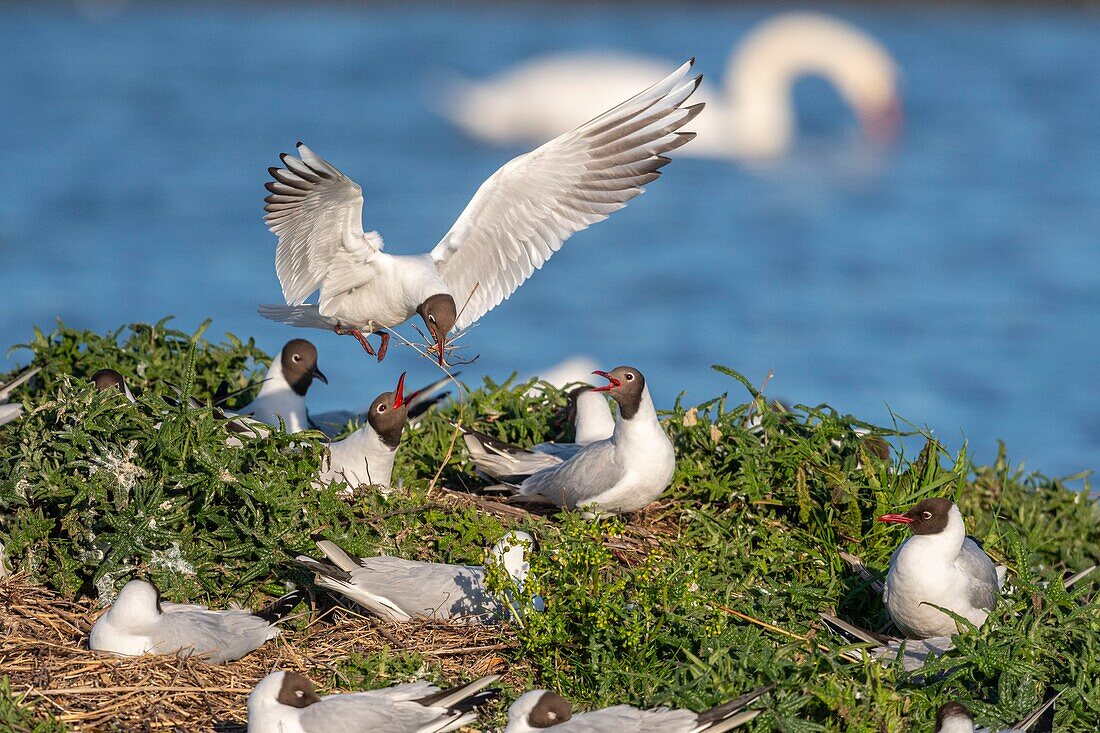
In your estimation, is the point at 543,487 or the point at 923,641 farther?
the point at 543,487

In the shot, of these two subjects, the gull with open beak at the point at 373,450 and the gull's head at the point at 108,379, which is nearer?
the gull with open beak at the point at 373,450

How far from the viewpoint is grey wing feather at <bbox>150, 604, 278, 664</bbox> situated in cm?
508

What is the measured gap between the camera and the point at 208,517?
5.49 m

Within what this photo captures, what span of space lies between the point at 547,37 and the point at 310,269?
33.3m

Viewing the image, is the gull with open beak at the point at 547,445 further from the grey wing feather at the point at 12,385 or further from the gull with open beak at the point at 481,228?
the grey wing feather at the point at 12,385

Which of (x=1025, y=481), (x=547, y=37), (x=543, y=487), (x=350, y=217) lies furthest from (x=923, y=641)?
(x=547, y=37)

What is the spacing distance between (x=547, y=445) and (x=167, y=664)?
2.40 metres

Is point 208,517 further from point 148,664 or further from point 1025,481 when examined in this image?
point 1025,481

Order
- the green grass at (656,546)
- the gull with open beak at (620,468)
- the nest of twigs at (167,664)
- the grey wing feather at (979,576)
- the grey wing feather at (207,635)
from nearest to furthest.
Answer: the nest of twigs at (167,664)
the green grass at (656,546)
the grey wing feather at (207,635)
the grey wing feather at (979,576)
the gull with open beak at (620,468)

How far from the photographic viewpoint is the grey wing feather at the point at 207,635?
16.7 feet

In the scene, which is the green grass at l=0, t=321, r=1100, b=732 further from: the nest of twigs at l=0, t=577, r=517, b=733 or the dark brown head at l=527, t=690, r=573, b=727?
the dark brown head at l=527, t=690, r=573, b=727

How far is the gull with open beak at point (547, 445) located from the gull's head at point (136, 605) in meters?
1.96

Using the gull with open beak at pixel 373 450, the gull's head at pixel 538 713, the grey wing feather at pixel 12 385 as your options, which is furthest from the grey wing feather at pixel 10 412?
the gull's head at pixel 538 713

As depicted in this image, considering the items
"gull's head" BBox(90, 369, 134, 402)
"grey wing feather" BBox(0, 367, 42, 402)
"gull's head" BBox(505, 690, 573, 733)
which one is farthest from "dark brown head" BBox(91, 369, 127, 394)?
"gull's head" BBox(505, 690, 573, 733)
